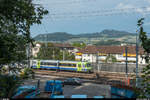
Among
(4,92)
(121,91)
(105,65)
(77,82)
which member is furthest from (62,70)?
(4,92)

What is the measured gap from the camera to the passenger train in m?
34.9

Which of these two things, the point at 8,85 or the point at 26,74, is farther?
the point at 26,74

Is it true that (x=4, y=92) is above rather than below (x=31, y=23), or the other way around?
below

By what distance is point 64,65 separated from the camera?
36844 mm

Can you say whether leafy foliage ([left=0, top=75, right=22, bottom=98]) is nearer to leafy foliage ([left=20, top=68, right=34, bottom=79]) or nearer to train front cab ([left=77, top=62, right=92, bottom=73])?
leafy foliage ([left=20, top=68, right=34, bottom=79])

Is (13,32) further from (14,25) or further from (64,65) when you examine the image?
(64,65)

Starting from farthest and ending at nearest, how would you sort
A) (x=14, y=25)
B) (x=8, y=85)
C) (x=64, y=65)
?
(x=64, y=65)
(x=14, y=25)
(x=8, y=85)

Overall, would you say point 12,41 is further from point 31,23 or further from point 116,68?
point 116,68

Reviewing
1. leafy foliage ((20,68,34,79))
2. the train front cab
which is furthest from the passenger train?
leafy foliage ((20,68,34,79))

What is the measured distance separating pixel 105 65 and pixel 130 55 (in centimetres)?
1588

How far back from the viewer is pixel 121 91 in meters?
9.54

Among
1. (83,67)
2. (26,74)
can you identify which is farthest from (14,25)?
(83,67)

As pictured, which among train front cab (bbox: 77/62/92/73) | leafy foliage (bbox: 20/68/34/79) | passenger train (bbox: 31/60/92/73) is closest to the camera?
leafy foliage (bbox: 20/68/34/79)

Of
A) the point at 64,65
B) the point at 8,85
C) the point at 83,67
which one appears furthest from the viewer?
the point at 64,65
